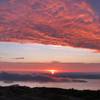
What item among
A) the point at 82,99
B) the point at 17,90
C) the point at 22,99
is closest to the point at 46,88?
the point at 17,90

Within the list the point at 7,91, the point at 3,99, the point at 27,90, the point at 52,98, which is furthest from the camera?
the point at 27,90

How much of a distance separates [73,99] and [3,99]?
3954mm

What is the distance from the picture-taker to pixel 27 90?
2264 centimetres

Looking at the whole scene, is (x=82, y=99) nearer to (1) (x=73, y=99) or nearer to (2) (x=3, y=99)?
(1) (x=73, y=99)

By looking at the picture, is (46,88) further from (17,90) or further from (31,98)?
(31,98)

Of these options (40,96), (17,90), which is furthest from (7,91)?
(40,96)

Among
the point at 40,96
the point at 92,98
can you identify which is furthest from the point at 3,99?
the point at 92,98

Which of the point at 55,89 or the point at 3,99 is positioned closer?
the point at 3,99

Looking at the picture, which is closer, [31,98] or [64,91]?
[31,98]

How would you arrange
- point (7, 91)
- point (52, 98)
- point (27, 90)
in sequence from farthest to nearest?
point (27, 90) < point (7, 91) < point (52, 98)

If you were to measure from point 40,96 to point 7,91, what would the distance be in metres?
2.33

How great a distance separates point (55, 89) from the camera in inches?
941

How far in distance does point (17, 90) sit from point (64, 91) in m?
3.25

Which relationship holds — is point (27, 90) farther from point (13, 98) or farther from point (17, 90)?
point (13, 98)
